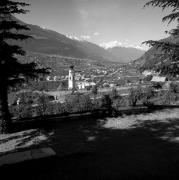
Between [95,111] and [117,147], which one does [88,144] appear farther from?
[95,111]

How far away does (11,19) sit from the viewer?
11.3m

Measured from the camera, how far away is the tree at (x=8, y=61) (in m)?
11.1

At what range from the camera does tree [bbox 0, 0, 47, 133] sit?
1109cm

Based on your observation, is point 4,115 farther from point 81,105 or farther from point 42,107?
point 81,105

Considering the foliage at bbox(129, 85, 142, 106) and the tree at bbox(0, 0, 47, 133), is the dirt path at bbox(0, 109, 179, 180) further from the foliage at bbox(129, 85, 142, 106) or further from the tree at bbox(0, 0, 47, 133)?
the foliage at bbox(129, 85, 142, 106)

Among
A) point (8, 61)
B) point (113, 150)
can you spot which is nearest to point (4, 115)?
point (8, 61)

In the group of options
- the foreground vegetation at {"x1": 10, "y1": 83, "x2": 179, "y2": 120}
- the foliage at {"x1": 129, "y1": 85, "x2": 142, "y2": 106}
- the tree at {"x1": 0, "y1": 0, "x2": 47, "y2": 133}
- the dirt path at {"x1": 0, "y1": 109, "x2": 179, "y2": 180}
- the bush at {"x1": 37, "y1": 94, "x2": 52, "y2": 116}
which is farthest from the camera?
the foliage at {"x1": 129, "y1": 85, "x2": 142, "y2": 106}

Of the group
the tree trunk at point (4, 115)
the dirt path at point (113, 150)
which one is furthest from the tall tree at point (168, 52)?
the tree trunk at point (4, 115)

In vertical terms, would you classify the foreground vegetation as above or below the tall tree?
below

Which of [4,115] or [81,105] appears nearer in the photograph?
[4,115]

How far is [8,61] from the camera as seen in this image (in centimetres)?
1127

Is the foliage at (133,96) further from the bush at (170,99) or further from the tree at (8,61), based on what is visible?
the tree at (8,61)

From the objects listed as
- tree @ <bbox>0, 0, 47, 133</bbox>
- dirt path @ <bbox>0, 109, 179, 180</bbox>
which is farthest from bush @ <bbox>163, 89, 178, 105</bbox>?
tree @ <bbox>0, 0, 47, 133</bbox>

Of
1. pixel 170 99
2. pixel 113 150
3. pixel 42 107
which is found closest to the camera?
pixel 113 150
